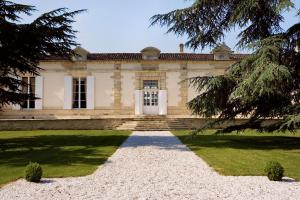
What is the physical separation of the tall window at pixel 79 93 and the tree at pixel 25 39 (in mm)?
10414

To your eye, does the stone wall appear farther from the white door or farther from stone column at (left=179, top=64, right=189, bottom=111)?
stone column at (left=179, top=64, right=189, bottom=111)

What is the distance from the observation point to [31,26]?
486 inches

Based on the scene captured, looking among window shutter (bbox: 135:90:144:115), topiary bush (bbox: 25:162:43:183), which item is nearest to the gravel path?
topiary bush (bbox: 25:162:43:183)

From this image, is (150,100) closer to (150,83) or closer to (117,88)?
(150,83)

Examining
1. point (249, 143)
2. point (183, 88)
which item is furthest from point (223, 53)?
point (249, 143)

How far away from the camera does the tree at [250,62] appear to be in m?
10.2

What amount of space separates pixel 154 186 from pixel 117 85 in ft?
58.1

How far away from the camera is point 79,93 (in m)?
23.3

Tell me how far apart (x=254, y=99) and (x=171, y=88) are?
40.7 ft

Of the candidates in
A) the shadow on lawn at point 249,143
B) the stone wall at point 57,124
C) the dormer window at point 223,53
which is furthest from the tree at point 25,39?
the dormer window at point 223,53

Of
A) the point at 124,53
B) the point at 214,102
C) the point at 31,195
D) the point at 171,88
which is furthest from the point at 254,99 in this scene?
the point at 124,53

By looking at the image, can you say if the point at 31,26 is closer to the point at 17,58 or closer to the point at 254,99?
the point at 17,58

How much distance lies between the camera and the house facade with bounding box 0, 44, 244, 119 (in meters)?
23.1

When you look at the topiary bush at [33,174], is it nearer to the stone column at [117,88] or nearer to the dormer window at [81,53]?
the stone column at [117,88]
